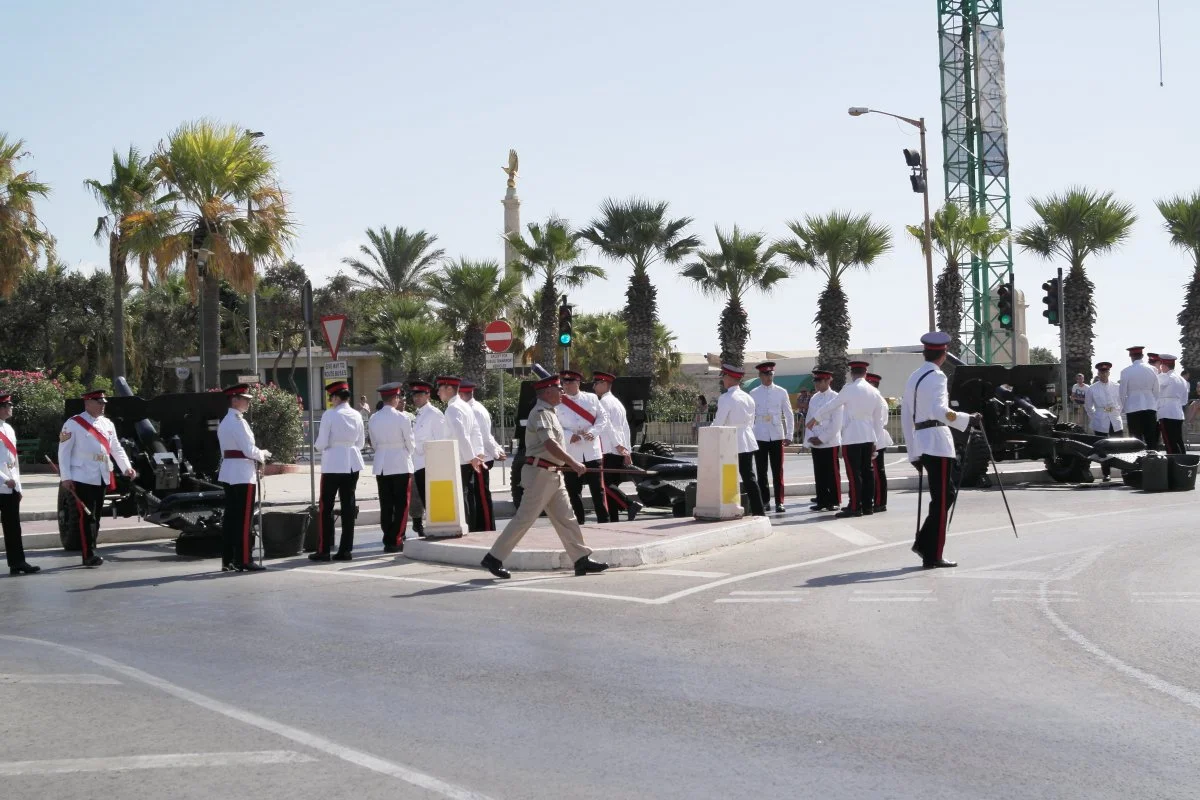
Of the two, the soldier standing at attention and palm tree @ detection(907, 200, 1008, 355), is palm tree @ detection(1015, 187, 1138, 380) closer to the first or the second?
palm tree @ detection(907, 200, 1008, 355)

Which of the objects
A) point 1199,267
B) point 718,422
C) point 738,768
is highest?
point 1199,267

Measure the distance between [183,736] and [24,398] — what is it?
2678 cm

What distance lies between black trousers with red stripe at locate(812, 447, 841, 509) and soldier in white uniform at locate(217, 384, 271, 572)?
726 cm

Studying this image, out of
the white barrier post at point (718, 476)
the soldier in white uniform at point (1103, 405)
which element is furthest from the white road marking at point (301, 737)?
the soldier in white uniform at point (1103, 405)

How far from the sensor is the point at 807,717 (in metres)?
6.11

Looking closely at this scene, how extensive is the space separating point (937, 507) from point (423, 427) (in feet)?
20.3

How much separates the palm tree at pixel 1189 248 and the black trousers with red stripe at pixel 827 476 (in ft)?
90.3

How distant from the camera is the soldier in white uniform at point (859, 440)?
1572cm

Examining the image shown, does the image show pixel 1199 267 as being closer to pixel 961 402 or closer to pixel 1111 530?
pixel 961 402

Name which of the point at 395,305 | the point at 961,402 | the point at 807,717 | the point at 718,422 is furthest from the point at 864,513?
the point at 395,305

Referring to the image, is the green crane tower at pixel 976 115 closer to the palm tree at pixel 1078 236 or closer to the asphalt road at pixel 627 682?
the palm tree at pixel 1078 236

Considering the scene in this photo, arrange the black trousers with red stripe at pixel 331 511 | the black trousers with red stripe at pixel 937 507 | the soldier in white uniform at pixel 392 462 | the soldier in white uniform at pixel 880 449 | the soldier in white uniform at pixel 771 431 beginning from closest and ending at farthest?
the black trousers with red stripe at pixel 937 507 < the black trousers with red stripe at pixel 331 511 < the soldier in white uniform at pixel 392 462 < the soldier in white uniform at pixel 880 449 < the soldier in white uniform at pixel 771 431

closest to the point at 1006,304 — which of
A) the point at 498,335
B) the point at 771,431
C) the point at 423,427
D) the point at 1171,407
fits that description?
the point at 1171,407

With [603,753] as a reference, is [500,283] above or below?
above
